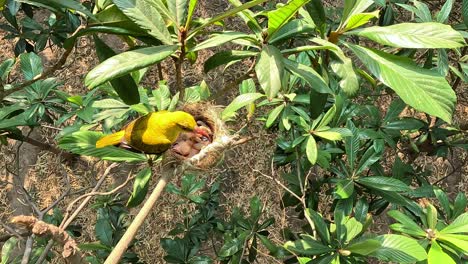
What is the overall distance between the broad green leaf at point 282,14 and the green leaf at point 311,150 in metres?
0.51

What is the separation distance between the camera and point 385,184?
48.1 inches

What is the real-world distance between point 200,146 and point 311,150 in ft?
1.54

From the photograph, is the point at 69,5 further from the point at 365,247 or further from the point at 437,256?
the point at 437,256

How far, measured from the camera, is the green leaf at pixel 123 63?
0.62 meters

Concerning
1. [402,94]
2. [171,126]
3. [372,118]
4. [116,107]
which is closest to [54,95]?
[116,107]

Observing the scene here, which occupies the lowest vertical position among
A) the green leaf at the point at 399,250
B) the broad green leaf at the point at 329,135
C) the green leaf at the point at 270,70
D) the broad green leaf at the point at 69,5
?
the green leaf at the point at 399,250

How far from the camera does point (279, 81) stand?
2.23 feet

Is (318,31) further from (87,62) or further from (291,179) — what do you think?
(87,62)

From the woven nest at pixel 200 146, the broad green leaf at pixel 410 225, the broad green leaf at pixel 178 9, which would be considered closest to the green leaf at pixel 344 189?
the broad green leaf at pixel 410 225

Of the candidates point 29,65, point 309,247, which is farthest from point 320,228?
point 29,65

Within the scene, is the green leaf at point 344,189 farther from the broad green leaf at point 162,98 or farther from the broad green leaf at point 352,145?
the broad green leaf at point 162,98

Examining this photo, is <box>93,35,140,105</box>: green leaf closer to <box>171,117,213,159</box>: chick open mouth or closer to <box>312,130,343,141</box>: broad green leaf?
<box>171,117,213,159</box>: chick open mouth

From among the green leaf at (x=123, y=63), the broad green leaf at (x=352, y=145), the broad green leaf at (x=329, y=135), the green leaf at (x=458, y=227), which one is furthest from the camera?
the broad green leaf at (x=352, y=145)

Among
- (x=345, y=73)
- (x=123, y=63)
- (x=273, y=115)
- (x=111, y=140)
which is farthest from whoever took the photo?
(x=273, y=115)
